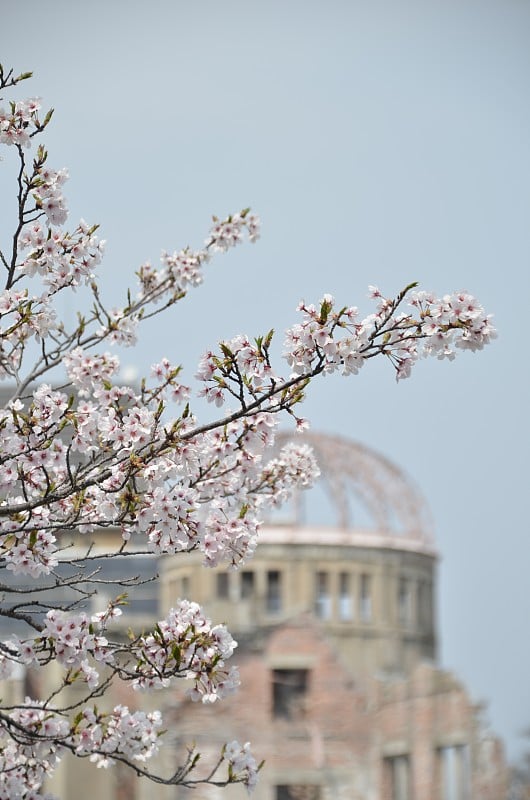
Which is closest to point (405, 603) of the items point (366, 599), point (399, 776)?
point (366, 599)

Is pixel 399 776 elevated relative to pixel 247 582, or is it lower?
lower

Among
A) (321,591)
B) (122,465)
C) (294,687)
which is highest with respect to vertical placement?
(321,591)

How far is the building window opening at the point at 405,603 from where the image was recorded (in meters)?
54.8

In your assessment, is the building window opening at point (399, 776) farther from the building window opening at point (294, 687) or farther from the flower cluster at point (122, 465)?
the flower cluster at point (122, 465)

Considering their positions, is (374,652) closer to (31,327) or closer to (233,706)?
(233,706)

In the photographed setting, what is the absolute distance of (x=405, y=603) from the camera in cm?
5531

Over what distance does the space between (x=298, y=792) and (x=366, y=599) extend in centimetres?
1679

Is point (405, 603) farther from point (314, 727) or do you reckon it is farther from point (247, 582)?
point (314, 727)

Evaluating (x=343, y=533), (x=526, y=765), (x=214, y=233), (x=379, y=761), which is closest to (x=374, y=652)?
(x=343, y=533)

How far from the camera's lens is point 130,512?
941 cm

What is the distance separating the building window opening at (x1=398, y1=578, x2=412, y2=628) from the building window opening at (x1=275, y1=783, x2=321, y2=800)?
59.5ft

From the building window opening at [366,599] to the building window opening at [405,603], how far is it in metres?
1.73

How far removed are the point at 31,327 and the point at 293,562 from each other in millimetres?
41363

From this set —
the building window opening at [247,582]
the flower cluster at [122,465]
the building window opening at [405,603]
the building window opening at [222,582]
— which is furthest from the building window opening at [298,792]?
the flower cluster at [122,465]
